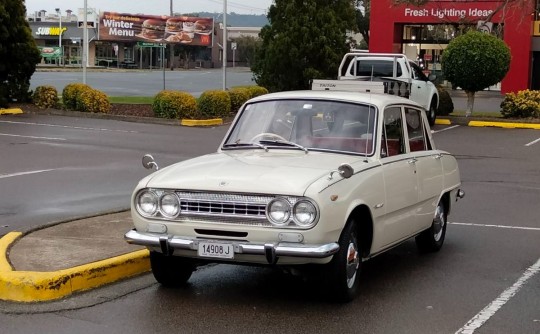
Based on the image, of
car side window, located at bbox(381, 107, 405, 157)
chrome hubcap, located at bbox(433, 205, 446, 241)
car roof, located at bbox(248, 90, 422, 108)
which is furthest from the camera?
chrome hubcap, located at bbox(433, 205, 446, 241)

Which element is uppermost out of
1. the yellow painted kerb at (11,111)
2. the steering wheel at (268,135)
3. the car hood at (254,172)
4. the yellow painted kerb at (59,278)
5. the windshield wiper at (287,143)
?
the steering wheel at (268,135)

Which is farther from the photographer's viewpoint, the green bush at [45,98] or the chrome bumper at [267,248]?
the green bush at [45,98]

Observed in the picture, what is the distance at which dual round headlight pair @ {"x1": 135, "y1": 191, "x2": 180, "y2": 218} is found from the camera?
6.52 meters

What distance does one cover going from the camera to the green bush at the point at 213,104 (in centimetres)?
2488

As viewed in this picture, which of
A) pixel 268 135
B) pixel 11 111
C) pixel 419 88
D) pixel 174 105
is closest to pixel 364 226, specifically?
pixel 268 135

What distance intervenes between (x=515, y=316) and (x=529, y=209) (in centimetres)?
557

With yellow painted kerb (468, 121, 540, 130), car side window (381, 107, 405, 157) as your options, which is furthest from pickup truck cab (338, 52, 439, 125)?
car side window (381, 107, 405, 157)

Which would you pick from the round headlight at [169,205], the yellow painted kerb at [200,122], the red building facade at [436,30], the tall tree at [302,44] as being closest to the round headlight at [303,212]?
the round headlight at [169,205]

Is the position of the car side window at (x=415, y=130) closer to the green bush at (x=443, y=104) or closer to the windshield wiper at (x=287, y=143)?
the windshield wiper at (x=287, y=143)

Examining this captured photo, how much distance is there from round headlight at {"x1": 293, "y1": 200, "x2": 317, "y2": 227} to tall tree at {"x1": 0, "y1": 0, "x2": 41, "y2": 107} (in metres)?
20.8

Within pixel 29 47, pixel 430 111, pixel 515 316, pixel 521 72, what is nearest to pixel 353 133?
pixel 515 316

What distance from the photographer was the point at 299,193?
614 cm

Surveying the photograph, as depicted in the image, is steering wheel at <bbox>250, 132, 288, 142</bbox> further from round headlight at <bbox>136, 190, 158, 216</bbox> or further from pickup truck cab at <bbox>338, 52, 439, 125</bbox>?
pickup truck cab at <bbox>338, 52, 439, 125</bbox>

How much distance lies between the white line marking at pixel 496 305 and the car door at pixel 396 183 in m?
1.07
